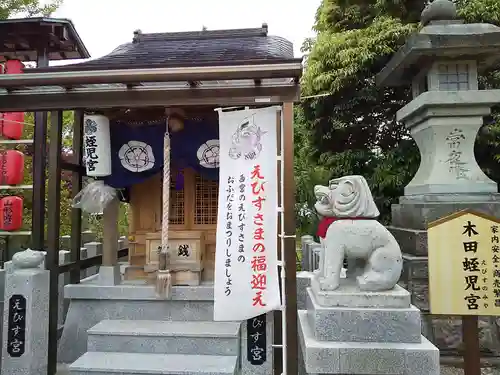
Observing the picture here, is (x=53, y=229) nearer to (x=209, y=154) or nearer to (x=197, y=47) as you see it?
(x=209, y=154)

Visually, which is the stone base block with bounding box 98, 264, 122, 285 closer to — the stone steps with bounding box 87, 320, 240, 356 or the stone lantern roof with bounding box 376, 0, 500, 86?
the stone steps with bounding box 87, 320, 240, 356

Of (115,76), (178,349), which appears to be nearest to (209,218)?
(178,349)

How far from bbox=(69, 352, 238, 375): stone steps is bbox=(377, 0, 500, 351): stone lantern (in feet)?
10.4

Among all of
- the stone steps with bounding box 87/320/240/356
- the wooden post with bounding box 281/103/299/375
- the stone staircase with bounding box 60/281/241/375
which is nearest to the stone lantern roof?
the wooden post with bounding box 281/103/299/375

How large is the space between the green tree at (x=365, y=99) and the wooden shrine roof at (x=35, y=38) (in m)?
6.29

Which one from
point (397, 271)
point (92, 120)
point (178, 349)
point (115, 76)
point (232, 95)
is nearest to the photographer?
point (397, 271)

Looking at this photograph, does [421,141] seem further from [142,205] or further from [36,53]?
[36,53]

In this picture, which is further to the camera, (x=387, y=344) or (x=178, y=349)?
(x=178, y=349)

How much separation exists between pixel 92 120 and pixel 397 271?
16.4ft

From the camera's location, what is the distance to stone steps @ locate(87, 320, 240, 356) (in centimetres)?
484

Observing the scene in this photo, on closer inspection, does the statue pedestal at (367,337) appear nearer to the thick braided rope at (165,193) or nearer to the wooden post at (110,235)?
the thick braided rope at (165,193)

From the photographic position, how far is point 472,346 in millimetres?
3590

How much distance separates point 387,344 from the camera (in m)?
3.44

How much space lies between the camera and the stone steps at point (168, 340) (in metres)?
4.84
